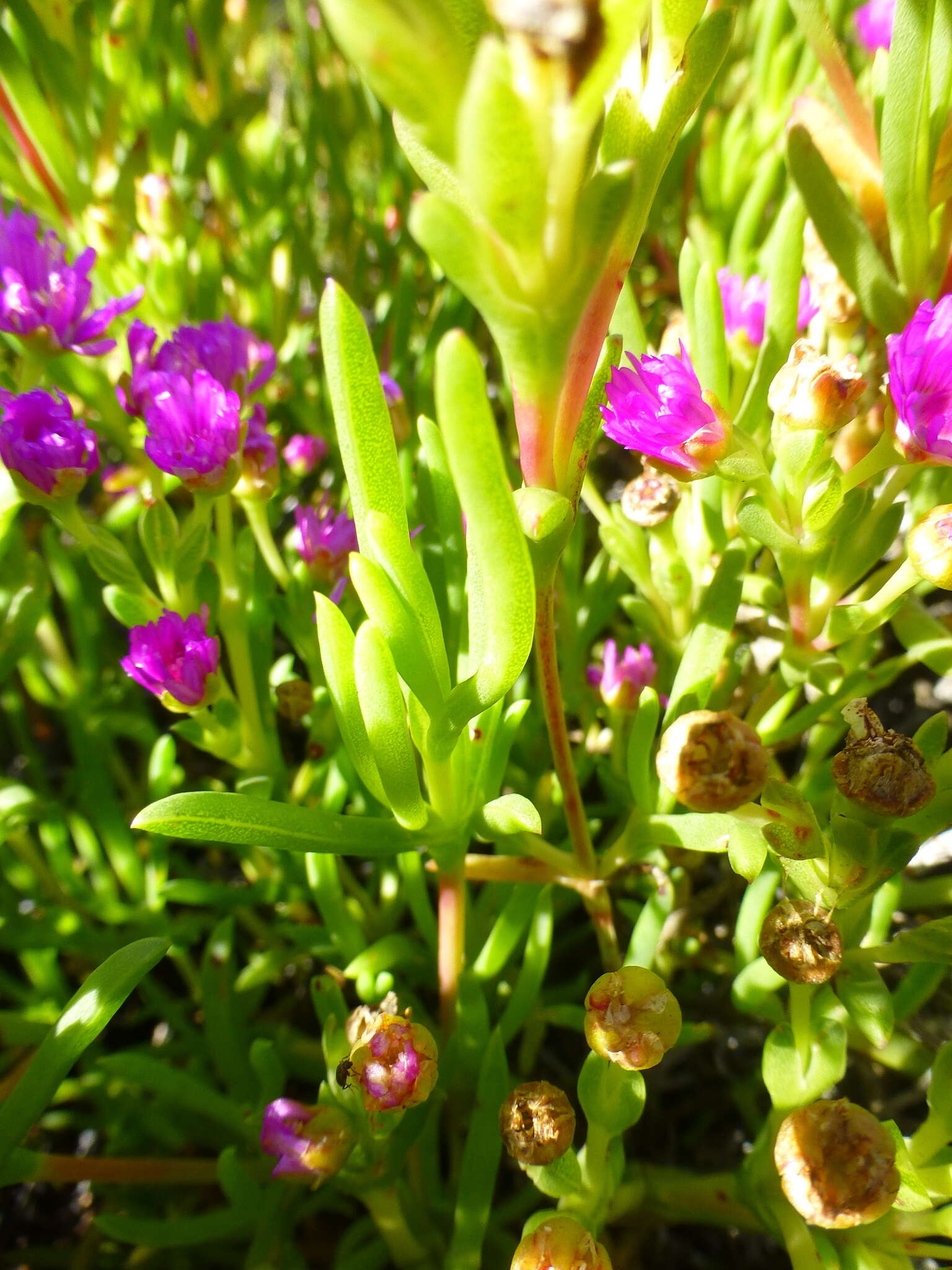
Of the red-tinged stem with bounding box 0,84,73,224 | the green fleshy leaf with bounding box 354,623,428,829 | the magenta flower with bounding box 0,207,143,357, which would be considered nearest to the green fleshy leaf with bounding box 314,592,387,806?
the green fleshy leaf with bounding box 354,623,428,829

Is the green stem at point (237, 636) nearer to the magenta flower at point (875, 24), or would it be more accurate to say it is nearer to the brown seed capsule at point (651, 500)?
the brown seed capsule at point (651, 500)

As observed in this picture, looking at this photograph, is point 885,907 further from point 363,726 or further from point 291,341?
point 291,341

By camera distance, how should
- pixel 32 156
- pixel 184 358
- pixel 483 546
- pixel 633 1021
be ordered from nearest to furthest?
pixel 483 546, pixel 633 1021, pixel 184 358, pixel 32 156

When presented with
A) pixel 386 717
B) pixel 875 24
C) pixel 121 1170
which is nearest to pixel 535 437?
pixel 386 717

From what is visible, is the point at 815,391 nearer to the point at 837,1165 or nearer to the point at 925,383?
the point at 925,383

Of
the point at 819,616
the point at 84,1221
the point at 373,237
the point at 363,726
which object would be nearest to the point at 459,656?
the point at 363,726

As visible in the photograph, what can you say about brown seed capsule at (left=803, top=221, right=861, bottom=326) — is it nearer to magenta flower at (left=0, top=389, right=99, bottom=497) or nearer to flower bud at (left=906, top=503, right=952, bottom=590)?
flower bud at (left=906, top=503, right=952, bottom=590)

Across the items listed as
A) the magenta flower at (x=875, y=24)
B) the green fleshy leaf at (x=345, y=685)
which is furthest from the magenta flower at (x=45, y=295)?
the magenta flower at (x=875, y=24)
